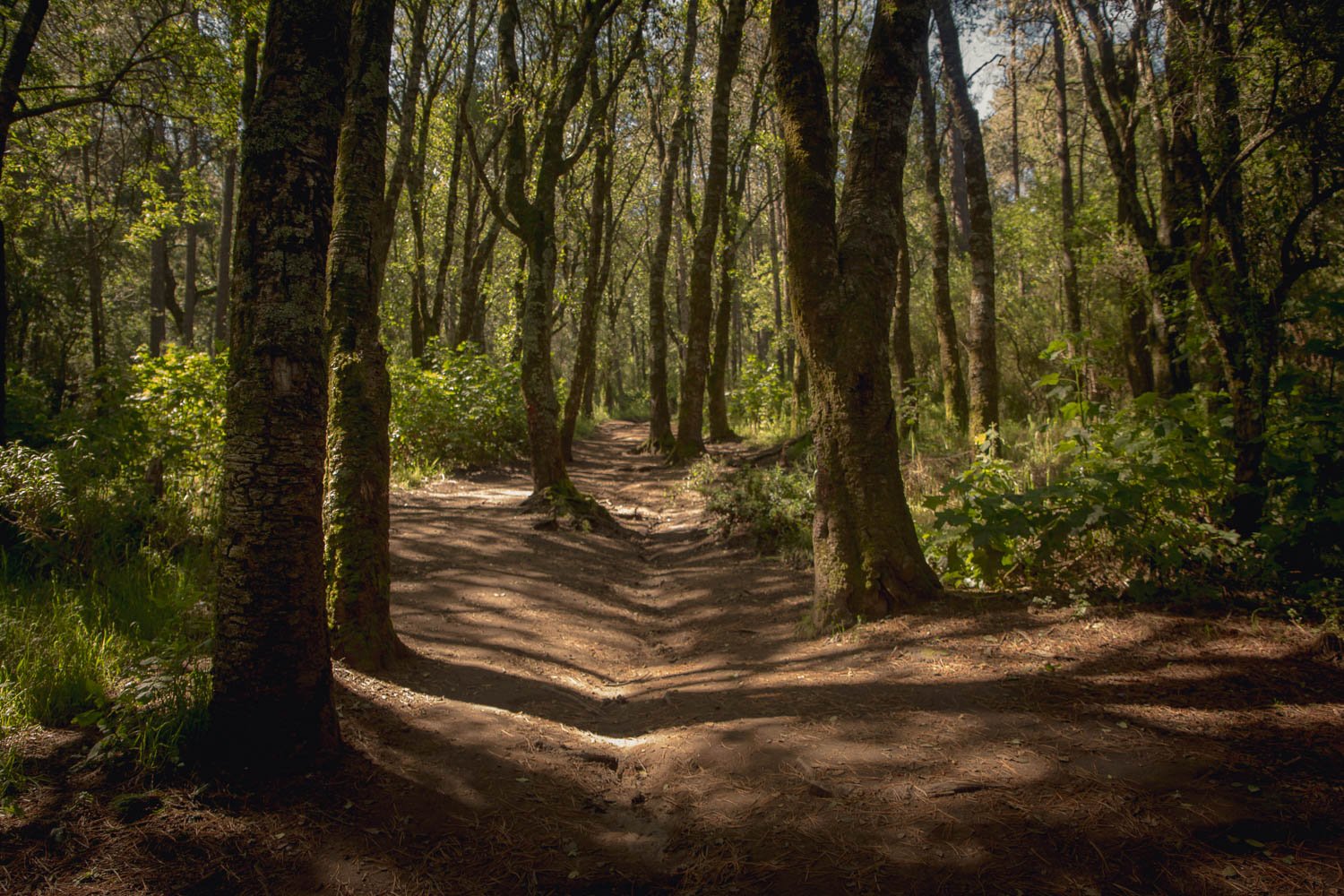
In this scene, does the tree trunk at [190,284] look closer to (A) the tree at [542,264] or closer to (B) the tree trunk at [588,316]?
(B) the tree trunk at [588,316]

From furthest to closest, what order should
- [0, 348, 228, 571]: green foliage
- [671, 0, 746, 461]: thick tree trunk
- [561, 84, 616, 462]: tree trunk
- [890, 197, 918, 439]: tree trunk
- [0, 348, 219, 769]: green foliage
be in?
[561, 84, 616, 462]: tree trunk < [671, 0, 746, 461]: thick tree trunk < [890, 197, 918, 439]: tree trunk < [0, 348, 228, 571]: green foliage < [0, 348, 219, 769]: green foliage

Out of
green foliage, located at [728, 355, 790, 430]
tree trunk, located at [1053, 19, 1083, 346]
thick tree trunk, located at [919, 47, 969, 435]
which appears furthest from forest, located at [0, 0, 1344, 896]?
green foliage, located at [728, 355, 790, 430]

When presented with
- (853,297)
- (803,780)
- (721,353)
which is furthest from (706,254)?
(803,780)

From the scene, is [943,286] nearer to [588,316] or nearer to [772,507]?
[772,507]

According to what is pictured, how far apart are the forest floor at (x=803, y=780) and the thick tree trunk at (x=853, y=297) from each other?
1.38 ft

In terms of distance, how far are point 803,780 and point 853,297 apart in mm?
3278

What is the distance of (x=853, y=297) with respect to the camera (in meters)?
5.00

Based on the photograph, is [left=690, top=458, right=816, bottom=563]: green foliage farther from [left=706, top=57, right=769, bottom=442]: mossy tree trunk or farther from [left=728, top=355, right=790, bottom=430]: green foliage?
[left=728, top=355, right=790, bottom=430]: green foliage

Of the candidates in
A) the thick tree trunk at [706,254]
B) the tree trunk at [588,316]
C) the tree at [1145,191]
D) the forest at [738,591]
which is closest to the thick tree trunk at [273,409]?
the forest at [738,591]

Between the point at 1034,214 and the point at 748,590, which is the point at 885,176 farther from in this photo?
the point at 1034,214

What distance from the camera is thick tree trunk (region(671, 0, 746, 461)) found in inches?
525

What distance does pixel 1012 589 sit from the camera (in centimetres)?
500

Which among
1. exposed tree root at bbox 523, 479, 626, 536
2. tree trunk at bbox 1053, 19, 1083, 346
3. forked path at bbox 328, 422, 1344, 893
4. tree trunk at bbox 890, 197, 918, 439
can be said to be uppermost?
tree trunk at bbox 1053, 19, 1083, 346

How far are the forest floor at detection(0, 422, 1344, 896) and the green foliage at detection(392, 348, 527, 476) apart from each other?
868cm
